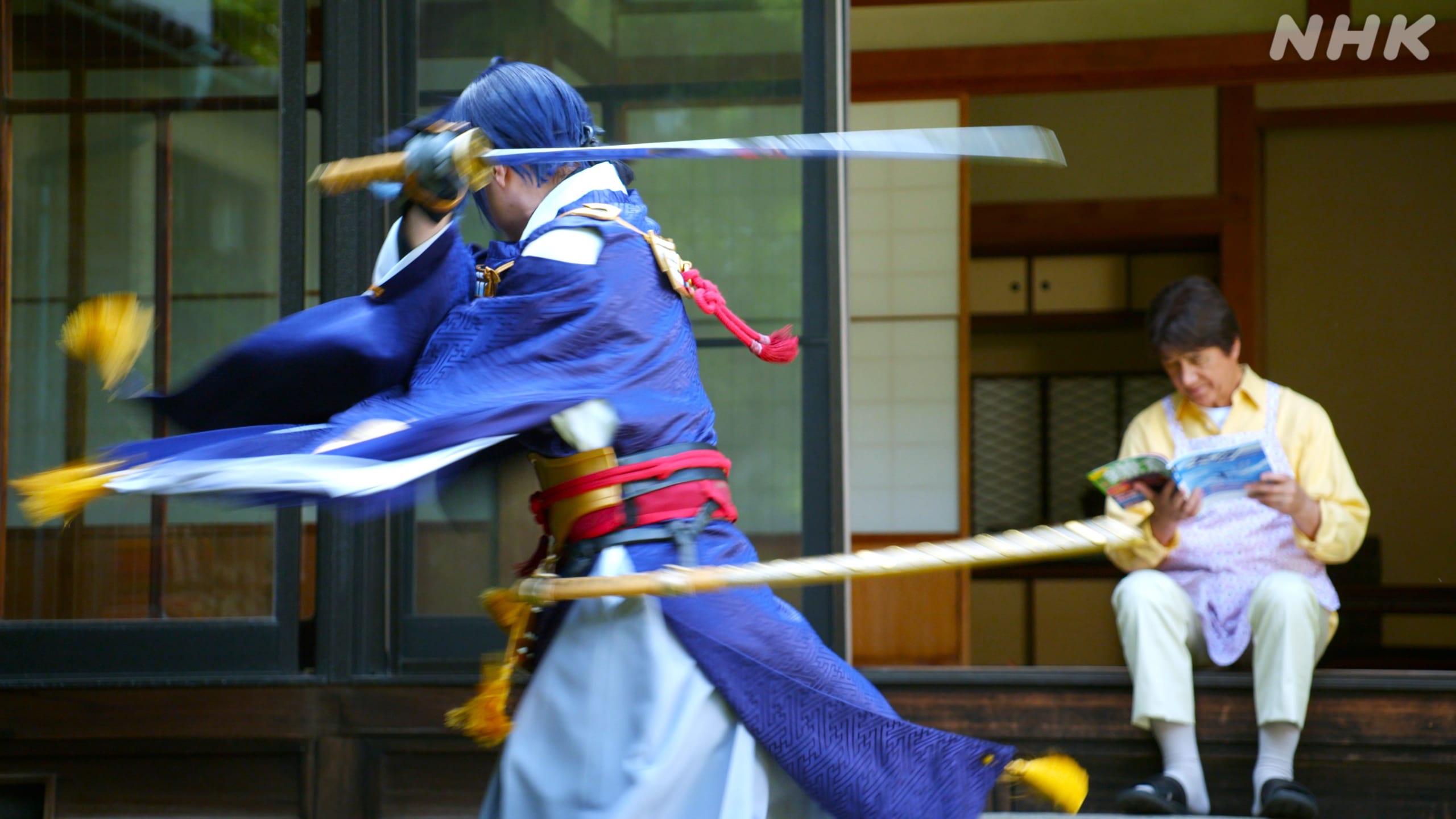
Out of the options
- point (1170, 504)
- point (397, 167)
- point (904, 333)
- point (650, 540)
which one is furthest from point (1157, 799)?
point (904, 333)

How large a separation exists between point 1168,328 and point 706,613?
79.1 inches

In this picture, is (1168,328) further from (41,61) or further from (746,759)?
(41,61)

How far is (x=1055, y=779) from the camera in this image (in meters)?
1.98

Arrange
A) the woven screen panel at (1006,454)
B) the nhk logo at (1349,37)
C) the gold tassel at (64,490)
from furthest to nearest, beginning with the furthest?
the woven screen panel at (1006,454) → the nhk logo at (1349,37) → the gold tassel at (64,490)

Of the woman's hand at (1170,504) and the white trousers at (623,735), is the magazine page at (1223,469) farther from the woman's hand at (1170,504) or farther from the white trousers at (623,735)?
the white trousers at (623,735)

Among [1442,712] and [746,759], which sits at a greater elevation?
[746,759]

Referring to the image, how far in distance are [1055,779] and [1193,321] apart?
1.78m

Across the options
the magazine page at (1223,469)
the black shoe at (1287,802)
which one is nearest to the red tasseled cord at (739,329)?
the magazine page at (1223,469)

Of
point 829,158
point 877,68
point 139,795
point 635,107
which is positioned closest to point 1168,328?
point 829,158

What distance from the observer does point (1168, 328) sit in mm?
3486

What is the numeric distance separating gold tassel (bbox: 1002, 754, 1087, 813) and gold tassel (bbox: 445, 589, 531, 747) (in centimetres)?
71

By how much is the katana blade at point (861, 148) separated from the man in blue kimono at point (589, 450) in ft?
0.23

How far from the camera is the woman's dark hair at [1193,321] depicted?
11.3ft

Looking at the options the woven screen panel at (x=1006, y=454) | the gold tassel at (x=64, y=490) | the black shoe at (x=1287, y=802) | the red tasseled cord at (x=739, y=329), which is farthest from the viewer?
the woven screen panel at (x=1006, y=454)
